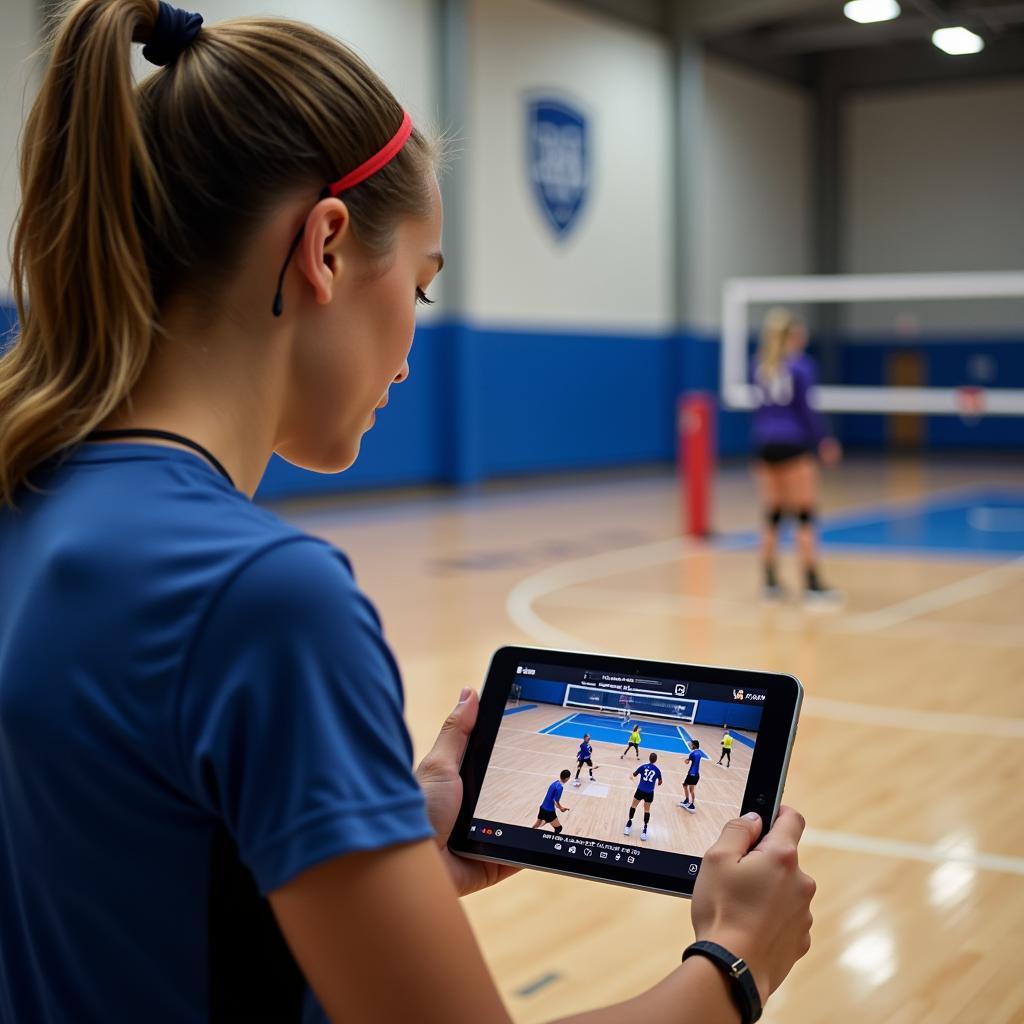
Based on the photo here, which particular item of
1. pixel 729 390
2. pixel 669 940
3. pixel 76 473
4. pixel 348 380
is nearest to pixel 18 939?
pixel 76 473

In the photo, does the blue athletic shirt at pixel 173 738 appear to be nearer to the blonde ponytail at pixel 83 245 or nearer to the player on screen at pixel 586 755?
the blonde ponytail at pixel 83 245

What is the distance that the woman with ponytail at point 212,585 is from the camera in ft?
2.59

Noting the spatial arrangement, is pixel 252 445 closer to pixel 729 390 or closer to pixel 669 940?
pixel 669 940

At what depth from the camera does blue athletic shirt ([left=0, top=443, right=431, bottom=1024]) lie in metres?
0.78

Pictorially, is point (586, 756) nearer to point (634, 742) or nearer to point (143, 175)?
point (634, 742)

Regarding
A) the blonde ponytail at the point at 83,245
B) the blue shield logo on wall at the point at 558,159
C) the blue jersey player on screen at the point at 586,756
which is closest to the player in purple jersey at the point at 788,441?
the blue jersey player on screen at the point at 586,756

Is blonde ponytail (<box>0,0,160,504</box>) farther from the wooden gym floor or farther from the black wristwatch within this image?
the wooden gym floor

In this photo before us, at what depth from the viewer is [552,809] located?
1.31 meters

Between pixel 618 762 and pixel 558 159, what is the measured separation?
51.3ft

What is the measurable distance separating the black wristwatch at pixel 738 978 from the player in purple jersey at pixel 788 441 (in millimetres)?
7508

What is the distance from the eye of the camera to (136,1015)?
34.9 inches

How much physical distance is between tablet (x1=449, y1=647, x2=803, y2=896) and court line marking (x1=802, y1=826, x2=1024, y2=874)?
2.88 m

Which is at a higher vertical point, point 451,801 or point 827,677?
point 451,801

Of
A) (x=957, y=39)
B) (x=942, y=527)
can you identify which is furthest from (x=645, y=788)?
(x=957, y=39)
